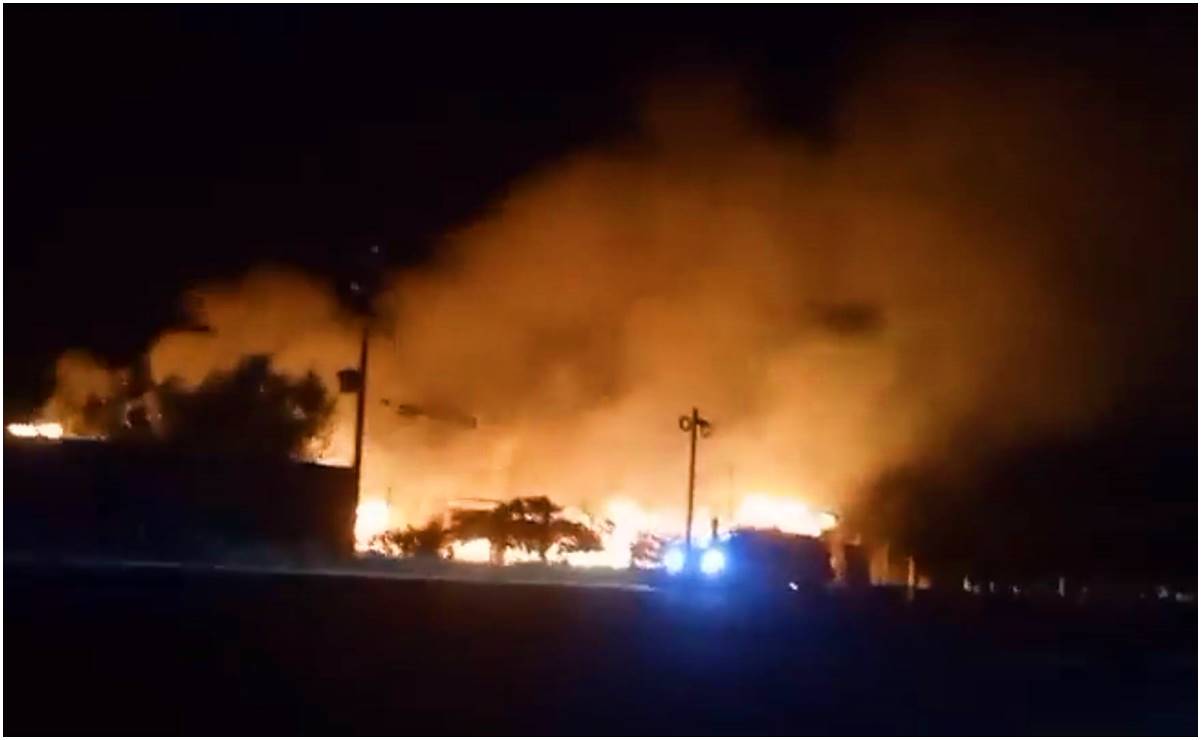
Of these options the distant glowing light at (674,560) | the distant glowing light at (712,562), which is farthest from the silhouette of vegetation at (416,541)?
the distant glowing light at (712,562)

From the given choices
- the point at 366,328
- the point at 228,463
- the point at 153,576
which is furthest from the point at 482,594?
the point at 366,328

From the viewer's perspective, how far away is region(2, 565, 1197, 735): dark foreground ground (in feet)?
22.5

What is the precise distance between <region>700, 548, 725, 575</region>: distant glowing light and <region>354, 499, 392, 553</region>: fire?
3679 millimetres

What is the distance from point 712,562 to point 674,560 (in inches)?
85.4

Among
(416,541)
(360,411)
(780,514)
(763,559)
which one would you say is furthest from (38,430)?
(780,514)

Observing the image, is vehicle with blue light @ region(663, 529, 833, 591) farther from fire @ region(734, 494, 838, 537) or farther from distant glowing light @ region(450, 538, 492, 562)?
fire @ region(734, 494, 838, 537)

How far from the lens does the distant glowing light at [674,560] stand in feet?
59.0

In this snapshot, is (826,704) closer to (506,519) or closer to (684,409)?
(506,519)

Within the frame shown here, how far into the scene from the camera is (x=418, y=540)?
21.1m

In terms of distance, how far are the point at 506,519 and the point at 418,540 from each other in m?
1.12

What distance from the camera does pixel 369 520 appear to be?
20.8 metres

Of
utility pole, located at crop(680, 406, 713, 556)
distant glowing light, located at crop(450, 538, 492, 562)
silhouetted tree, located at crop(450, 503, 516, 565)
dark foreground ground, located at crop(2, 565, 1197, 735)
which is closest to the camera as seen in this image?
dark foreground ground, located at crop(2, 565, 1197, 735)

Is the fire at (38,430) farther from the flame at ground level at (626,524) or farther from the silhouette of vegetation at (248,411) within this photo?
the flame at ground level at (626,524)

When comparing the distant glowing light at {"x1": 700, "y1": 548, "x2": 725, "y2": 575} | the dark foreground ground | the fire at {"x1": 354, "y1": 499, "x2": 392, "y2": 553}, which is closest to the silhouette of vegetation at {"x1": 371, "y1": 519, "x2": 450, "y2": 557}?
the fire at {"x1": 354, "y1": 499, "x2": 392, "y2": 553}
